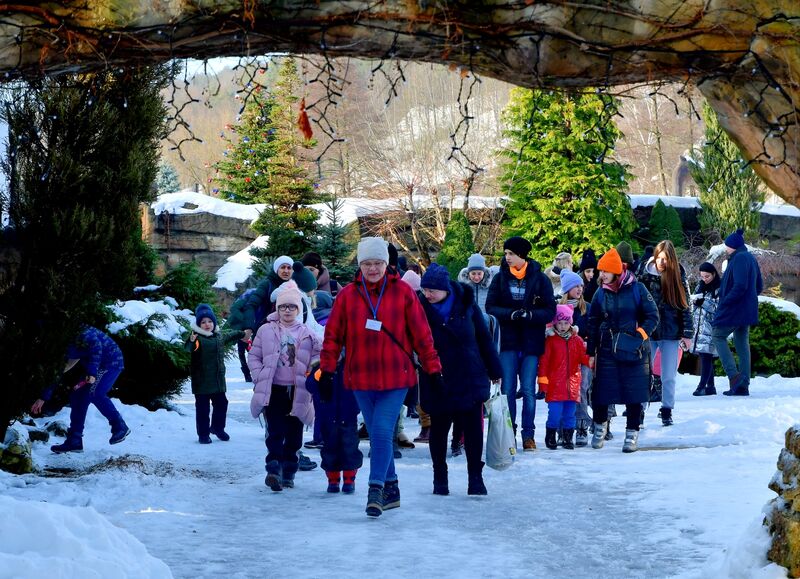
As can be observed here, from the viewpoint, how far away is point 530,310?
10891 mm

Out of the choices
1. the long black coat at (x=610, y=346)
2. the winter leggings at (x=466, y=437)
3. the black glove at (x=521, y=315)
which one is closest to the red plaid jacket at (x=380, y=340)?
the winter leggings at (x=466, y=437)

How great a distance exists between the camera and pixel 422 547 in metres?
6.61

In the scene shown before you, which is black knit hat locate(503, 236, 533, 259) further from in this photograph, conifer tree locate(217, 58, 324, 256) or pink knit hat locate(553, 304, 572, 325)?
conifer tree locate(217, 58, 324, 256)

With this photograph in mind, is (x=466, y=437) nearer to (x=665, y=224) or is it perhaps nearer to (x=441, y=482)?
(x=441, y=482)

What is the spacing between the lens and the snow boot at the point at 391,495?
782cm

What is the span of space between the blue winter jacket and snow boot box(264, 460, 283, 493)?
26.4ft

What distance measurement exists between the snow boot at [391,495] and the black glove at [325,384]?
774mm

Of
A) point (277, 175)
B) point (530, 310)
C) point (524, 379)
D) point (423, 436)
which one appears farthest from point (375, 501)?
point (277, 175)

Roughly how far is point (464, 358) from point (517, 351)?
2.62 metres

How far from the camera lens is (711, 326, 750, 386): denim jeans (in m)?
14.7

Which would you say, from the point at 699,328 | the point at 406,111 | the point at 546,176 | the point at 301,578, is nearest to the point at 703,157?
the point at 546,176

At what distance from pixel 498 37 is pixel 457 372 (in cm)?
370

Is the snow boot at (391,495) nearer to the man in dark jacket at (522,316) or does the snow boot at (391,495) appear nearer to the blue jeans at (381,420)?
the blue jeans at (381,420)

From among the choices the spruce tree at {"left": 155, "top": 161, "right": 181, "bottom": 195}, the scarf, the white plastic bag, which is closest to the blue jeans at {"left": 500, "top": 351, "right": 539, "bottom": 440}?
the scarf
